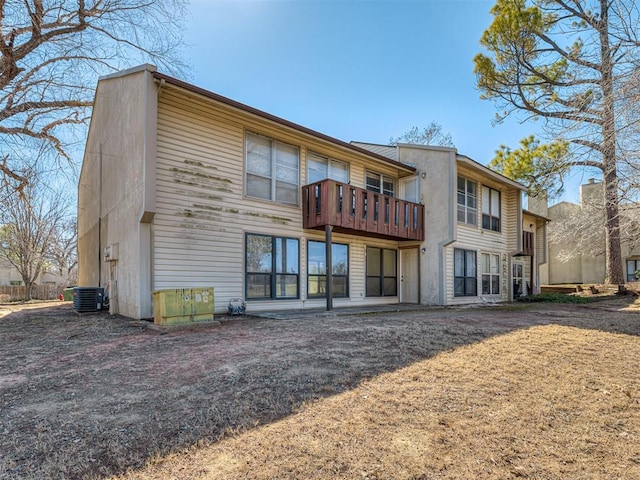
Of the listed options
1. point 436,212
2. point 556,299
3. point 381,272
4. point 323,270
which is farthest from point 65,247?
point 556,299

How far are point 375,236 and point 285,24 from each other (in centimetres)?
774

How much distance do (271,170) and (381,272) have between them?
557 centimetres

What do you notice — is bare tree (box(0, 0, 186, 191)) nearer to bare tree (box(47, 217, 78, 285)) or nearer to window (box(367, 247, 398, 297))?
window (box(367, 247, 398, 297))

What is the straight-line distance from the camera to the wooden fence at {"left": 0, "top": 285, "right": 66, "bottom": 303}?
2316 cm

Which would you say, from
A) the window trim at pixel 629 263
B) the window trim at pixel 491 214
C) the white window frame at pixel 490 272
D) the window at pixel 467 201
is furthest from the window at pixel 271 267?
the window trim at pixel 629 263

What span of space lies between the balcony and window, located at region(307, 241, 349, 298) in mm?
698

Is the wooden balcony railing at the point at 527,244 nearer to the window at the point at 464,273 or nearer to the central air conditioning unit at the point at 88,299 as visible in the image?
the window at the point at 464,273

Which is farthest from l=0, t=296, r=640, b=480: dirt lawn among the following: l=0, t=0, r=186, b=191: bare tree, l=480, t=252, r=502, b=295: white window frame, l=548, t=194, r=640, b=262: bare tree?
l=0, t=0, r=186, b=191: bare tree

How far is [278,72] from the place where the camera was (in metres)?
14.4

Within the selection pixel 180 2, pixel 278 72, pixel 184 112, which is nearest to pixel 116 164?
pixel 184 112

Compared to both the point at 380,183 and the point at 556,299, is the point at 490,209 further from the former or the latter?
the point at 380,183

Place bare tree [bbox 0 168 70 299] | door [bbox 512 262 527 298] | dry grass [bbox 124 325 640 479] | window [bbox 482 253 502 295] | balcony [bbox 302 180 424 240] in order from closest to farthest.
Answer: dry grass [bbox 124 325 640 479] < balcony [bbox 302 180 424 240] < window [bbox 482 253 502 295] < door [bbox 512 262 527 298] < bare tree [bbox 0 168 70 299]

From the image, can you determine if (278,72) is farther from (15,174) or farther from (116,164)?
(15,174)

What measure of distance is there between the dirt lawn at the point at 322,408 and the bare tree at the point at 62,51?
11236 mm
